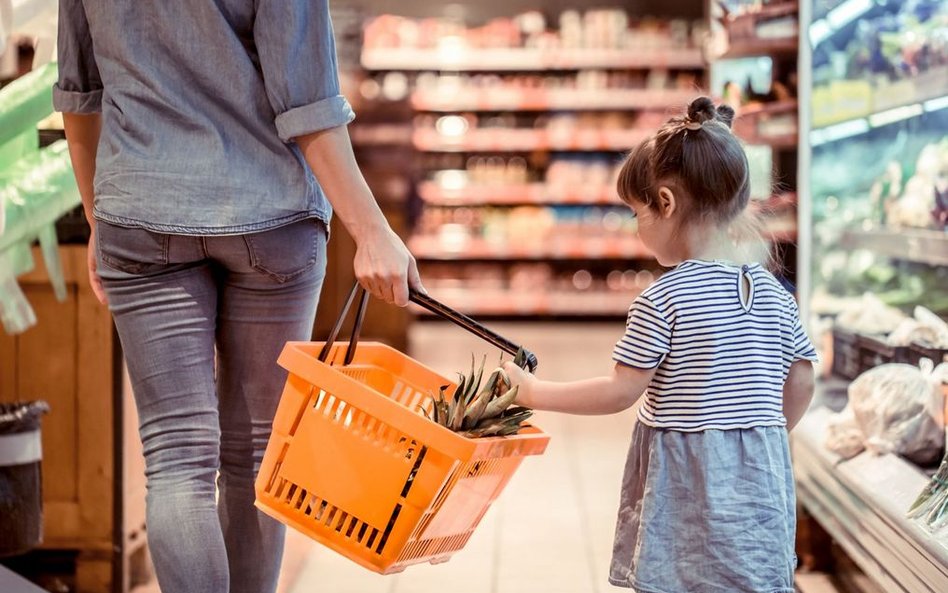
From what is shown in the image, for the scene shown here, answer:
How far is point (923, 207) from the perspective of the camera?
3596 mm

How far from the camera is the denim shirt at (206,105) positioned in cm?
193

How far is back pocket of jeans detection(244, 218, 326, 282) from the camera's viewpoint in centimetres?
198

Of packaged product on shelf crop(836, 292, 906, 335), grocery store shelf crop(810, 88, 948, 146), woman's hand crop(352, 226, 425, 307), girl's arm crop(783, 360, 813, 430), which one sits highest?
grocery store shelf crop(810, 88, 948, 146)

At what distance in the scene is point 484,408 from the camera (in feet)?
6.40

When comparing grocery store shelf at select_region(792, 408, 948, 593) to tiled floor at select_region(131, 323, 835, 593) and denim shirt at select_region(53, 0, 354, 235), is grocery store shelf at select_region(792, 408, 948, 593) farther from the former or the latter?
denim shirt at select_region(53, 0, 354, 235)

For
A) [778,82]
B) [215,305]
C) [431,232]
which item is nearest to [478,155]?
[431,232]

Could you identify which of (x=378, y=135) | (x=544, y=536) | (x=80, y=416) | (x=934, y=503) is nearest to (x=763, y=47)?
(x=544, y=536)

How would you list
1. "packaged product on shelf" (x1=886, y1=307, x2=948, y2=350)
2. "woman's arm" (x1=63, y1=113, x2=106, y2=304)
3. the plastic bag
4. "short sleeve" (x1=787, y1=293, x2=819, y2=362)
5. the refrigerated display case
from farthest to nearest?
1. "packaged product on shelf" (x1=886, y1=307, x2=948, y2=350)
2. the plastic bag
3. the refrigerated display case
4. "woman's arm" (x1=63, y1=113, x2=106, y2=304)
5. "short sleeve" (x1=787, y1=293, x2=819, y2=362)

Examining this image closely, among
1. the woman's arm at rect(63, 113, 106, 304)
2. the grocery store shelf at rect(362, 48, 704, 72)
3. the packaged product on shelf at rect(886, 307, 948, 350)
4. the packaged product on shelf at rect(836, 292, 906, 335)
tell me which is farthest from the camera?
the grocery store shelf at rect(362, 48, 704, 72)

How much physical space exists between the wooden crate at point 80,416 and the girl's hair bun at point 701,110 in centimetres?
166

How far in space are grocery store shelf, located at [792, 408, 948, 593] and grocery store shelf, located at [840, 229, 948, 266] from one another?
0.51 m

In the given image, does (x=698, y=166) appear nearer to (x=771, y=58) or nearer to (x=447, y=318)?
(x=447, y=318)

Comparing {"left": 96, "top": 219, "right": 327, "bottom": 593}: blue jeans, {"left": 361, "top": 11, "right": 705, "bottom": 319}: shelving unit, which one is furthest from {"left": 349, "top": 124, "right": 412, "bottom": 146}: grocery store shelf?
{"left": 96, "top": 219, "right": 327, "bottom": 593}: blue jeans

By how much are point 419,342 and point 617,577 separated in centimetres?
705
